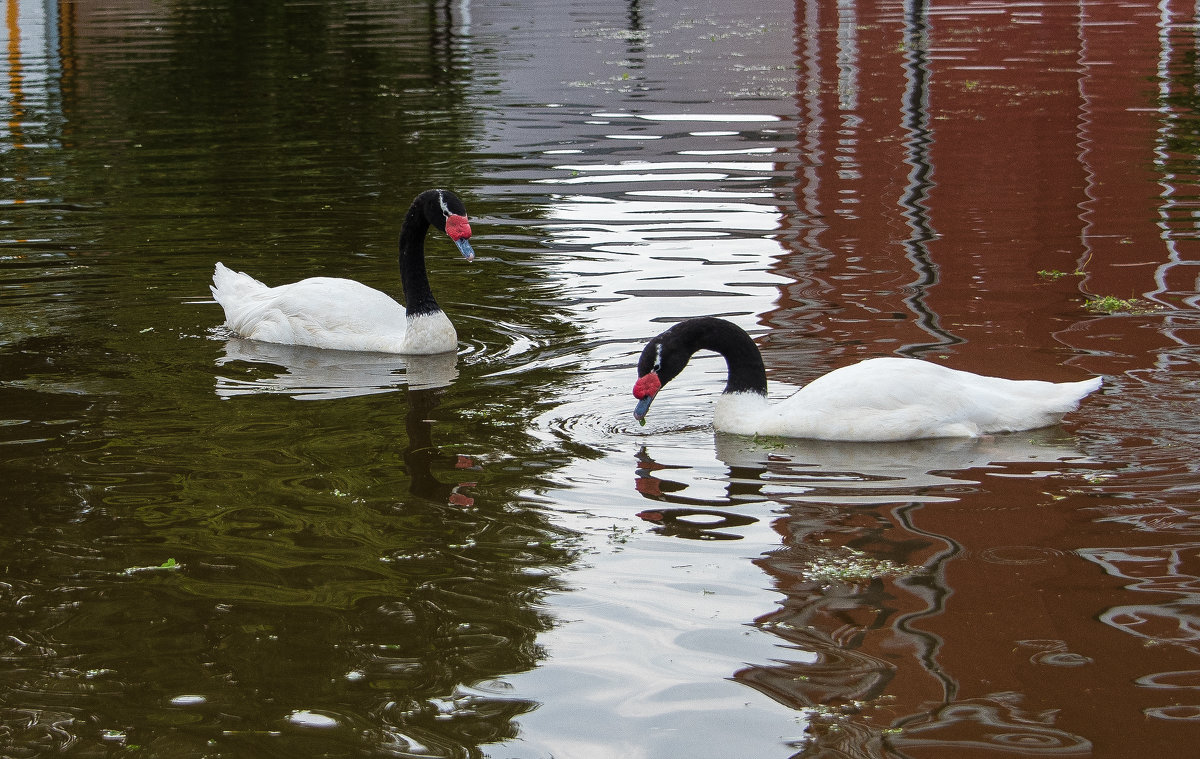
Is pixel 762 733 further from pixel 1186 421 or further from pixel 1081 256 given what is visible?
pixel 1081 256

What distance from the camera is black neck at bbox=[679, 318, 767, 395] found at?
791 cm

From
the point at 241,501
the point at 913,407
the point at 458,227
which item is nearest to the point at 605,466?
the point at 913,407

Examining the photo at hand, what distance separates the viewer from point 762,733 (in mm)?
4836

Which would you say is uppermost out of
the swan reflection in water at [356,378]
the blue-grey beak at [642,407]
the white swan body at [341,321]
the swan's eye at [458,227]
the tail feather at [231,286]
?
the swan's eye at [458,227]

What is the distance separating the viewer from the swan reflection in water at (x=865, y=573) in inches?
190

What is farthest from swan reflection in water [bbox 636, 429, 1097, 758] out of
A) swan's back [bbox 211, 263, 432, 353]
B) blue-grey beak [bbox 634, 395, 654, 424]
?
swan's back [bbox 211, 263, 432, 353]

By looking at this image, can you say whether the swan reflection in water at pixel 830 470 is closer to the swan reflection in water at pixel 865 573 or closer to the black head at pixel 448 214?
the swan reflection in water at pixel 865 573

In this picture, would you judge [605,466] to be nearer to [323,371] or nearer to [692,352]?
[692,352]

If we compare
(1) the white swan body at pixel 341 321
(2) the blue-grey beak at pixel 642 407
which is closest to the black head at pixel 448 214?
(1) the white swan body at pixel 341 321

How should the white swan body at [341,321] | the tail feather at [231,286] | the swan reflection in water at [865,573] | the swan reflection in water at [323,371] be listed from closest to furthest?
1. the swan reflection in water at [865,573]
2. the swan reflection in water at [323,371]
3. the white swan body at [341,321]
4. the tail feather at [231,286]

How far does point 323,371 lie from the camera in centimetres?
991

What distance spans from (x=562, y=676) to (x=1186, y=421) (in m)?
4.03

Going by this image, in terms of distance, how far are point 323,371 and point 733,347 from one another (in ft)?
10.7

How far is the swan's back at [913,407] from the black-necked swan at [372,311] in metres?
3.21
